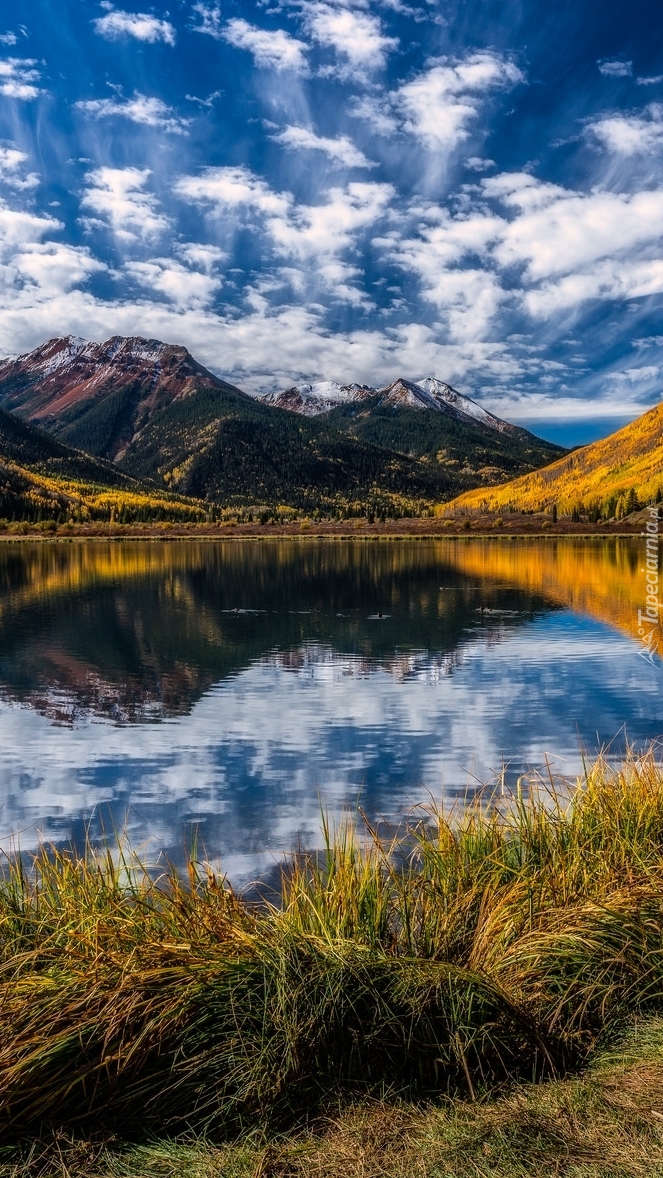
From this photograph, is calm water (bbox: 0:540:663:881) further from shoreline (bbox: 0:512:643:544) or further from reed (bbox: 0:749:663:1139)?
shoreline (bbox: 0:512:643:544)

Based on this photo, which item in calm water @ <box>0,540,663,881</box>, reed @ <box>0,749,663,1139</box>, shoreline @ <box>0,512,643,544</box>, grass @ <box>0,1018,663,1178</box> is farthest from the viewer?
shoreline @ <box>0,512,643,544</box>

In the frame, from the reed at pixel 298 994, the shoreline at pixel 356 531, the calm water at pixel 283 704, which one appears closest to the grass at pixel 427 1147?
the reed at pixel 298 994

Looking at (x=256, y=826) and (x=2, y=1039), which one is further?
(x=256, y=826)

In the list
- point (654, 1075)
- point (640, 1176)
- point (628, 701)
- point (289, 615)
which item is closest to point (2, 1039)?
point (640, 1176)

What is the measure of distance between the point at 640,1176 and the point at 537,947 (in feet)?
5.72

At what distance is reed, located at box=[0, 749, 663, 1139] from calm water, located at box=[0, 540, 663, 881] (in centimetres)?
200

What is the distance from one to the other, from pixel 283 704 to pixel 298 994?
1349 cm

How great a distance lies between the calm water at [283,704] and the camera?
35.5 feet

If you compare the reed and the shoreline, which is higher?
the shoreline

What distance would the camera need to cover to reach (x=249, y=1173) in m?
3.26

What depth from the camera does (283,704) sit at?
688 inches

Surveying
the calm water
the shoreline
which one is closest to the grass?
the calm water

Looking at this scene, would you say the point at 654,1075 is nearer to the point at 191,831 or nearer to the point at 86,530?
the point at 191,831

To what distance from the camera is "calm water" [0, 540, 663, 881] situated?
10.8 metres
